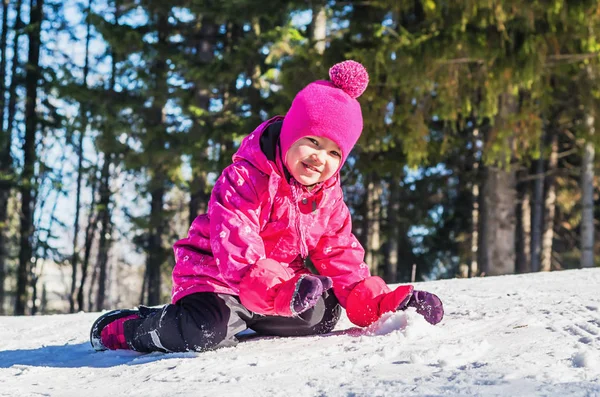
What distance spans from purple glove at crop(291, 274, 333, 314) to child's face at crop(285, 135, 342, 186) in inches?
21.7

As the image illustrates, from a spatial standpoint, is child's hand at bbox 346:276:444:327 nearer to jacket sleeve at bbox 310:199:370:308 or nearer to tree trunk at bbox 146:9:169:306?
jacket sleeve at bbox 310:199:370:308

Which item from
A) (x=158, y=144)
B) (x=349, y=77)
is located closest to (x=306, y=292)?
(x=349, y=77)

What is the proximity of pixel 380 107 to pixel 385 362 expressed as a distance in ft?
20.1

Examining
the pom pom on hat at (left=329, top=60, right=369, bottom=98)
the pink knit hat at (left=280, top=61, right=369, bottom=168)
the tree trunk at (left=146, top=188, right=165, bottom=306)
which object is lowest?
the tree trunk at (left=146, top=188, right=165, bottom=306)

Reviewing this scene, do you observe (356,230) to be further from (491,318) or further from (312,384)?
(312,384)

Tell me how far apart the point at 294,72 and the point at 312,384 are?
21.1 ft

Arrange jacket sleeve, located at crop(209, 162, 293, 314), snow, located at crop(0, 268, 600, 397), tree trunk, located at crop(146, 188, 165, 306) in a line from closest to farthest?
1. snow, located at crop(0, 268, 600, 397)
2. jacket sleeve, located at crop(209, 162, 293, 314)
3. tree trunk, located at crop(146, 188, 165, 306)

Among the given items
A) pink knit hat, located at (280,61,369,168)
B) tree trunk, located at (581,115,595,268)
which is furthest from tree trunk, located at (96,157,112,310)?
pink knit hat, located at (280,61,369,168)

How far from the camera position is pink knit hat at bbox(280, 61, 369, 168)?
8.43ft

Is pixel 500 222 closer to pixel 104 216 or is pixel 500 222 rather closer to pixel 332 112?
pixel 332 112

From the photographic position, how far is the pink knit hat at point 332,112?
2.57m

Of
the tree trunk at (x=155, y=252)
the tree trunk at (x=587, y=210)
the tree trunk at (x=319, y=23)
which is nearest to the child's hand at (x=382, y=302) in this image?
the tree trunk at (x=319, y=23)

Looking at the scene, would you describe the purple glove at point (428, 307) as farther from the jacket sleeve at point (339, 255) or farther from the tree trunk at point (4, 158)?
the tree trunk at point (4, 158)

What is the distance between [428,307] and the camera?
258 cm
